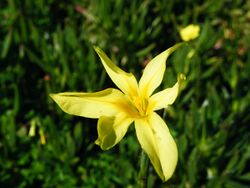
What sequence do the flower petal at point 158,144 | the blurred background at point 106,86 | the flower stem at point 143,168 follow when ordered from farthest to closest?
the blurred background at point 106,86 → the flower stem at point 143,168 → the flower petal at point 158,144

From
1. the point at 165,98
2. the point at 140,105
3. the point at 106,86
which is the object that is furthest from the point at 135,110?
the point at 106,86

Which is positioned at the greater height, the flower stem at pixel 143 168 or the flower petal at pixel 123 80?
the flower petal at pixel 123 80

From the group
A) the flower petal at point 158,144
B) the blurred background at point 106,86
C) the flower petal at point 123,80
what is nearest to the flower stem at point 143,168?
the flower petal at point 158,144

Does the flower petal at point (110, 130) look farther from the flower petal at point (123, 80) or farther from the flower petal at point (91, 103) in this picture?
the flower petal at point (123, 80)

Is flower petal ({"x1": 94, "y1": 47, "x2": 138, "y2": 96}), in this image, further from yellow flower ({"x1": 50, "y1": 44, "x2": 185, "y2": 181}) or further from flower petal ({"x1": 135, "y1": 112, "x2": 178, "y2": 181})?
flower petal ({"x1": 135, "y1": 112, "x2": 178, "y2": 181})

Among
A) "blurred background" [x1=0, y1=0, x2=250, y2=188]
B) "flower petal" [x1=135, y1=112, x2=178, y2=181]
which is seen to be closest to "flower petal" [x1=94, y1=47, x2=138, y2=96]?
"flower petal" [x1=135, y1=112, x2=178, y2=181]

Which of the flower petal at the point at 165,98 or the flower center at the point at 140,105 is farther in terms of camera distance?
the flower center at the point at 140,105

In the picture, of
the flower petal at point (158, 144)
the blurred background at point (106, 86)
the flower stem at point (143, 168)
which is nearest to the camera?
the flower petal at point (158, 144)
